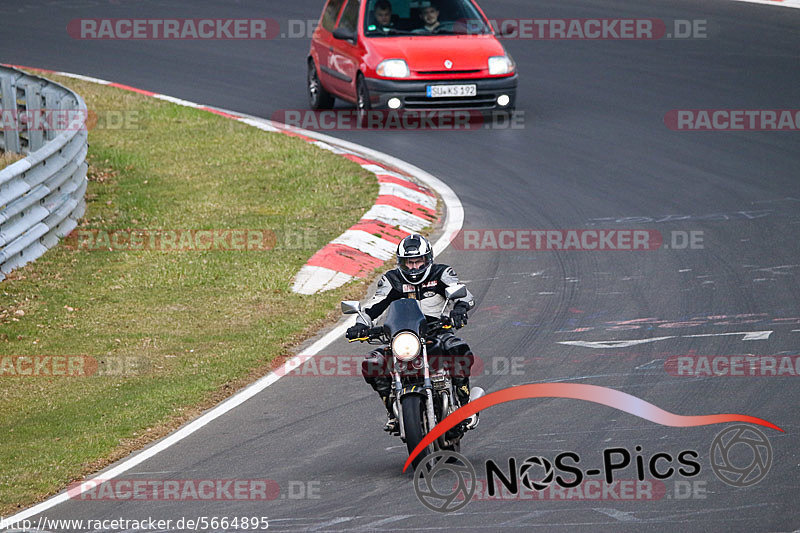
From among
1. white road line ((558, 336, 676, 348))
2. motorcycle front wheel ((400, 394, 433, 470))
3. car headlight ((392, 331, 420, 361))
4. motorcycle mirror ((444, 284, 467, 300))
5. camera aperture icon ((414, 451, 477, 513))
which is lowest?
white road line ((558, 336, 676, 348))

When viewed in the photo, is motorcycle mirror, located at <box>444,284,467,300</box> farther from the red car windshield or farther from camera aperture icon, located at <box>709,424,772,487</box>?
the red car windshield

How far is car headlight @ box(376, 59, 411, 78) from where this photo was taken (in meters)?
18.0

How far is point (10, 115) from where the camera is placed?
62.5 ft

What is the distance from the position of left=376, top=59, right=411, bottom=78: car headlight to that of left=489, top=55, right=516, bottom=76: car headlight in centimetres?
119

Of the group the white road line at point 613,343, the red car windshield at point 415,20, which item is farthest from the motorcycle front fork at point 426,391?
the red car windshield at point 415,20

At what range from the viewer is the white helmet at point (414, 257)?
26.6 ft

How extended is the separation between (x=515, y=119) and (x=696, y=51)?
5.99 metres

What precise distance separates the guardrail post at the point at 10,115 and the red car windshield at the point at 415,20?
5.25m

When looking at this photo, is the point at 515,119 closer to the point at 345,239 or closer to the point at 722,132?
the point at 722,132

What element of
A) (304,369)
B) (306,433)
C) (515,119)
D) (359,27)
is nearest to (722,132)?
(515,119)

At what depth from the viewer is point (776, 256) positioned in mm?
12695

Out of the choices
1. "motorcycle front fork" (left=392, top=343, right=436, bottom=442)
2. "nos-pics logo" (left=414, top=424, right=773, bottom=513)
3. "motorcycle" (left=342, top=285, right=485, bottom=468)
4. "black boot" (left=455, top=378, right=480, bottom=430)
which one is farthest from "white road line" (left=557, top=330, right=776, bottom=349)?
"motorcycle front fork" (left=392, top=343, right=436, bottom=442)

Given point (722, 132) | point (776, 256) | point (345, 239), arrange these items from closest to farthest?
1. point (776, 256)
2. point (345, 239)
3. point (722, 132)

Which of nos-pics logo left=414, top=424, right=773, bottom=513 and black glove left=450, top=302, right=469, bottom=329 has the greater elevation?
black glove left=450, top=302, right=469, bottom=329
